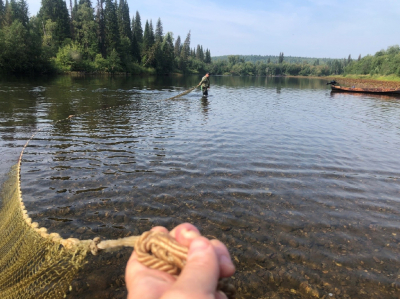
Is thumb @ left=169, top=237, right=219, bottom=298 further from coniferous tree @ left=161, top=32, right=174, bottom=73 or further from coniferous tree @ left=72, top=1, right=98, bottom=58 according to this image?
coniferous tree @ left=161, top=32, right=174, bottom=73

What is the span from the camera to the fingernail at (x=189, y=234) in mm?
1360

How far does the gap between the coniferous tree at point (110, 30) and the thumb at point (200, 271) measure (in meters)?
101

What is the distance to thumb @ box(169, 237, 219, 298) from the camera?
3.41ft

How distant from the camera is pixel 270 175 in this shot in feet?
30.3

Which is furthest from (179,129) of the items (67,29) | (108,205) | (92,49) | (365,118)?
(67,29)

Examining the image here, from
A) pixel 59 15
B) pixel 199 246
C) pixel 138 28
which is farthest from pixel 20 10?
pixel 199 246

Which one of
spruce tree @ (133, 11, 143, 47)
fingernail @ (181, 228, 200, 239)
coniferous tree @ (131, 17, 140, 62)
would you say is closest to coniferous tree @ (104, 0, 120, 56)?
coniferous tree @ (131, 17, 140, 62)

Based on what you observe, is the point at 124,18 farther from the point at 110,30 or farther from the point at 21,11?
the point at 21,11

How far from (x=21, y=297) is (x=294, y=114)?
2319 cm

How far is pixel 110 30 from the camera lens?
9088 cm

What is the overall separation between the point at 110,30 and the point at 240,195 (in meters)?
101

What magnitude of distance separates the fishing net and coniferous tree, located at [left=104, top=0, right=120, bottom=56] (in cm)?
9761

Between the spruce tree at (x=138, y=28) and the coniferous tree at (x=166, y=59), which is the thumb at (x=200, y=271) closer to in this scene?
the coniferous tree at (x=166, y=59)

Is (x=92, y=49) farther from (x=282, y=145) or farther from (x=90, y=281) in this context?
(x=90, y=281)
